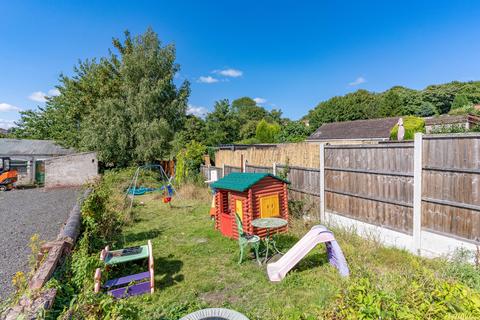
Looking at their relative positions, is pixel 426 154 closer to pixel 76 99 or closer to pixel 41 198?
pixel 41 198

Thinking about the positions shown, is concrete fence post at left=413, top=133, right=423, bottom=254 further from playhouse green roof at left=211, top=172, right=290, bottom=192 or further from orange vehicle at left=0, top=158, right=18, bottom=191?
orange vehicle at left=0, top=158, right=18, bottom=191

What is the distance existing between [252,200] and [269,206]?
521 mm

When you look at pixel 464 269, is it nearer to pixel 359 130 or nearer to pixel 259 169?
pixel 259 169

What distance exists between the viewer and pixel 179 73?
18703 millimetres

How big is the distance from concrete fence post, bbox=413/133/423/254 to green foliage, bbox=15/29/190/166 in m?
14.7

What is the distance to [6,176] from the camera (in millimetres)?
15297

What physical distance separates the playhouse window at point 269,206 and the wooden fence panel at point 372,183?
1.38 meters

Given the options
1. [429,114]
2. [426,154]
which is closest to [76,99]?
[426,154]

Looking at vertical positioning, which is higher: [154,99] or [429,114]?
[429,114]

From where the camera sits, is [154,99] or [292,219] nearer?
[292,219]

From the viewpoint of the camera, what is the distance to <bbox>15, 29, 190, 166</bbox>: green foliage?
54.9ft

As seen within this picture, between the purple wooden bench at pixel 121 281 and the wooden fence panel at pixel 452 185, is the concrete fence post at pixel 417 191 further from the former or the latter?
the purple wooden bench at pixel 121 281

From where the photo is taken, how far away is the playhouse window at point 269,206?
613 centimetres

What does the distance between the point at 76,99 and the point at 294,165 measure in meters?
18.8
